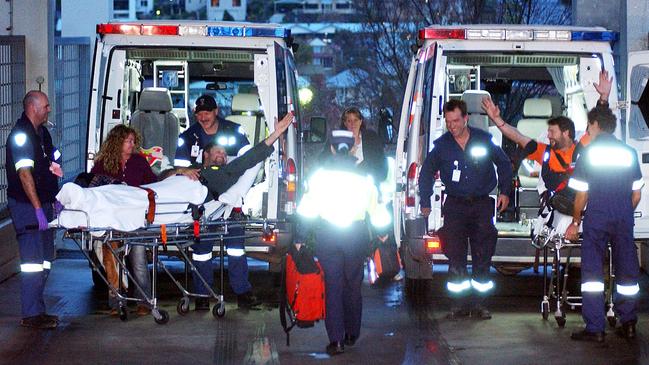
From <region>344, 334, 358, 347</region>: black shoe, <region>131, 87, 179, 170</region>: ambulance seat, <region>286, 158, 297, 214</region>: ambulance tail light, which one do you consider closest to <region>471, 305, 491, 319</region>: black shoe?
<region>344, 334, 358, 347</region>: black shoe

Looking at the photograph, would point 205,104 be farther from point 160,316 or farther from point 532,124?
point 532,124

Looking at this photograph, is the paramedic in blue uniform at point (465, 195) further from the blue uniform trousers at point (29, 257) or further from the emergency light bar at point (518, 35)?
the blue uniform trousers at point (29, 257)

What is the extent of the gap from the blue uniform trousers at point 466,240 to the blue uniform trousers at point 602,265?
3.47 ft

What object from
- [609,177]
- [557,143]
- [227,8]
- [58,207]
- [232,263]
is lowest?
[232,263]

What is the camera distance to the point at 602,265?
10.5m

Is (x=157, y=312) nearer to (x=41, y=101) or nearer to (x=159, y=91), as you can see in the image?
(x=41, y=101)

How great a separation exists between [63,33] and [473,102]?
39.3 feet

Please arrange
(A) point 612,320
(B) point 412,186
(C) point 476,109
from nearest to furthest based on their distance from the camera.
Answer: (A) point 612,320
(B) point 412,186
(C) point 476,109

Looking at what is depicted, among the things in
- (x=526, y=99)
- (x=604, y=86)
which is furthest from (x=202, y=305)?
(x=526, y=99)

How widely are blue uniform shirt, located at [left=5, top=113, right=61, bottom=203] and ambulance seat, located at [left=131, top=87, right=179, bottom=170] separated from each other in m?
2.59

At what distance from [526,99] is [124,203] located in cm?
594

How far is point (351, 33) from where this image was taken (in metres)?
42.9

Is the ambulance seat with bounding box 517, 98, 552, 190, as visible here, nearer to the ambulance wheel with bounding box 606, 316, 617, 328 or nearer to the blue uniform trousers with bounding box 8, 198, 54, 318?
the ambulance wheel with bounding box 606, 316, 617, 328

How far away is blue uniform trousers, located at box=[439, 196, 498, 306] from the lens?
11.4 m
